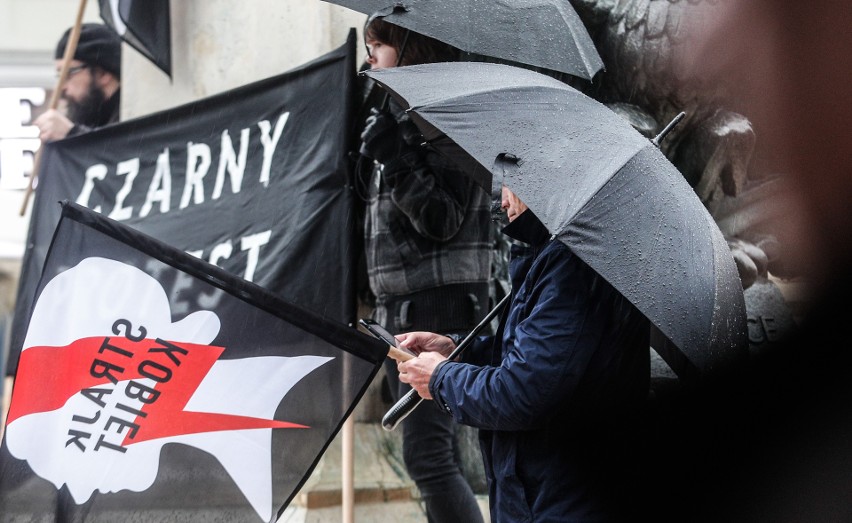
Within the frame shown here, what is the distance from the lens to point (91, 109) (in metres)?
6.29

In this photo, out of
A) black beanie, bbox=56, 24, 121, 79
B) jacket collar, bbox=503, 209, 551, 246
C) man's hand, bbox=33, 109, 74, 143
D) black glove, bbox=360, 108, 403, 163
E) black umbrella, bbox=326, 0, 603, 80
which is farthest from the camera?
black beanie, bbox=56, 24, 121, 79

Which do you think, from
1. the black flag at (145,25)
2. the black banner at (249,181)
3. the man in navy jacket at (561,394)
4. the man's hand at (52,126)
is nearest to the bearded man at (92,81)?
the man's hand at (52,126)

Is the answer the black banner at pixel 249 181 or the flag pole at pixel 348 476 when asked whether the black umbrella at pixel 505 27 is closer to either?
the black banner at pixel 249 181

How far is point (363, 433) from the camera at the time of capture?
16.0 ft

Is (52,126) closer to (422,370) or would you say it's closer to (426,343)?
(426,343)

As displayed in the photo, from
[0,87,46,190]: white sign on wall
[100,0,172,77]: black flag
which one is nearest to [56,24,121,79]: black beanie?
[100,0,172,77]: black flag

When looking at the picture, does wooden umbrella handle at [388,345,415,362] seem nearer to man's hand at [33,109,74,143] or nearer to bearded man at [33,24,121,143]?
man's hand at [33,109,74,143]

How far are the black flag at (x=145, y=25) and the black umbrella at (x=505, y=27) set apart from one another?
2.45 m

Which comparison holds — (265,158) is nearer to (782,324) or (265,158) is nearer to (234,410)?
(234,410)

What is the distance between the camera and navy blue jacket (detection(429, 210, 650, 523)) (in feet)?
8.54

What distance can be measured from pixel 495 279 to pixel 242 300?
1.53 metres

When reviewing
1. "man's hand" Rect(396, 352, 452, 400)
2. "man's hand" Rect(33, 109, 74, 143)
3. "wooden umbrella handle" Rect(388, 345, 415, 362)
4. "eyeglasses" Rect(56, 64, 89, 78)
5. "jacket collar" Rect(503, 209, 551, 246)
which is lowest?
"man's hand" Rect(33, 109, 74, 143)

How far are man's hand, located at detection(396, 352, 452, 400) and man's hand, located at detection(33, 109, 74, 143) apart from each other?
3.44m

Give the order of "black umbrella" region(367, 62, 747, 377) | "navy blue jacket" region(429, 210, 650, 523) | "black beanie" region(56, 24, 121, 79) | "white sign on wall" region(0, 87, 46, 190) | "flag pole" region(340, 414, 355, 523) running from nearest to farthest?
"black umbrella" region(367, 62, 747, 377) < "navy blue jacket" region(429, 210, 650, 523) < "flag pole" region(340, 414, 355, 523) < "black beanie" region(56, 24, 121, 79) < "white sign on wall" region(0, 87, 46, 190)
